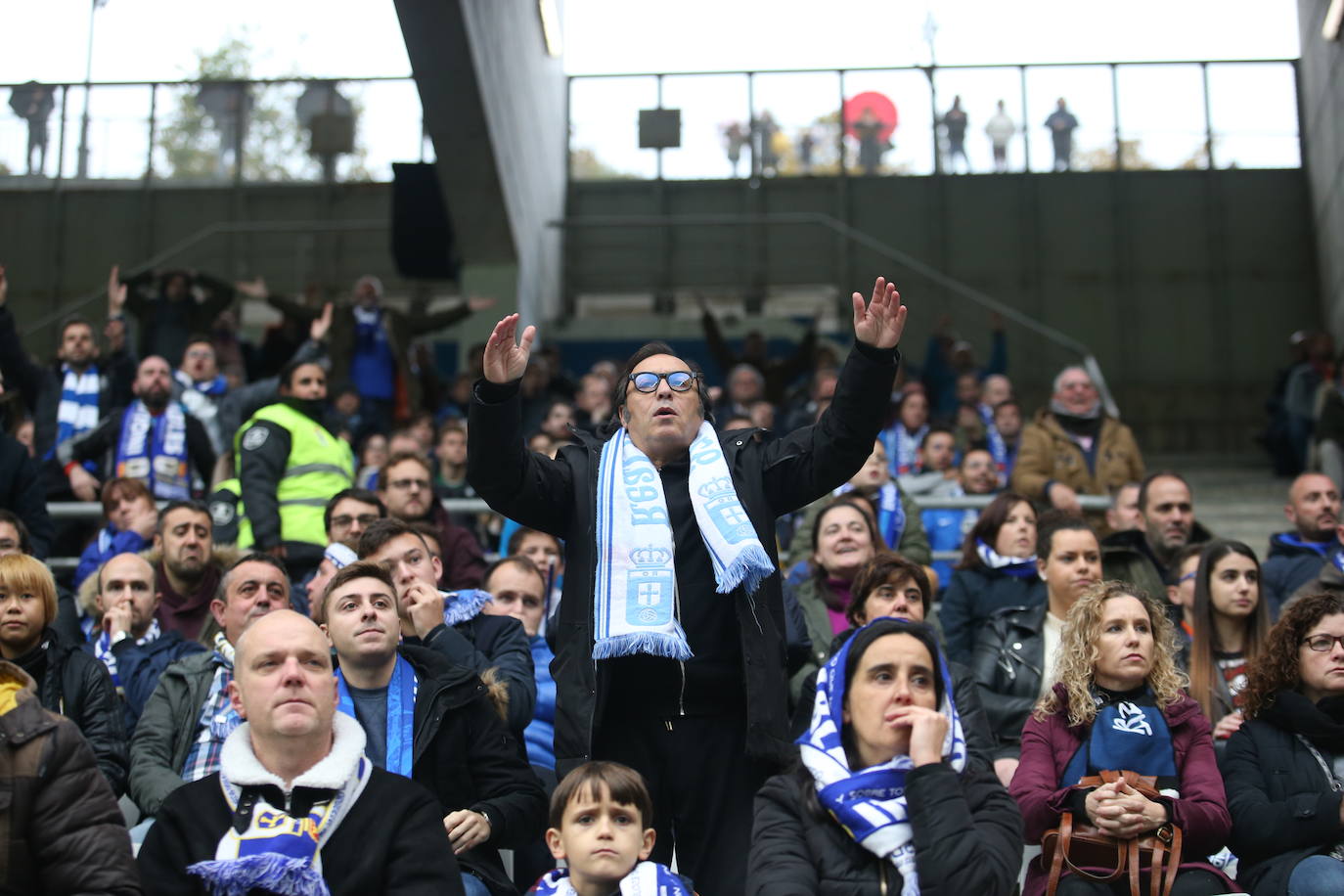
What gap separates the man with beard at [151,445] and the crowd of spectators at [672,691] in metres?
2.18

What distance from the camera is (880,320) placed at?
4035 millimetres

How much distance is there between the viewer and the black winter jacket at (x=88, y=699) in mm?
5066

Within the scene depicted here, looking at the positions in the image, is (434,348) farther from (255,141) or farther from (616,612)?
(616,612)

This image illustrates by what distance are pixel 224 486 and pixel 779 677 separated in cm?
502


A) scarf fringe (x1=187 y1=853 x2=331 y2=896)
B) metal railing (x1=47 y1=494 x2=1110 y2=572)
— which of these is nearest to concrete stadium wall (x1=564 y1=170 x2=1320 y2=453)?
metal railing (x1=47 y1=494 x2=1110 y2=572)

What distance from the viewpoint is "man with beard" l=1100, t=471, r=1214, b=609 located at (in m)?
6.78

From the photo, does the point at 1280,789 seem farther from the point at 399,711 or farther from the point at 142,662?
the point at 142,662

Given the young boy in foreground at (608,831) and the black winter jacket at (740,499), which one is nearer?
the young boy in foreground at (608,831)

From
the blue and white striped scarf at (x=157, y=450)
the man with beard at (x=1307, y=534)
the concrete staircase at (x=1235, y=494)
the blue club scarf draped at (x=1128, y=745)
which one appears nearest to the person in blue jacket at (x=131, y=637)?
the blue and white striped scarf at (x=157, y=450)

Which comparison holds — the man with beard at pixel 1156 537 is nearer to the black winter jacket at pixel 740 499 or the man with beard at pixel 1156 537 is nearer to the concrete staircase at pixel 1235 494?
the black winter jacket at pixel 740 499

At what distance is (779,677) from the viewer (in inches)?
160

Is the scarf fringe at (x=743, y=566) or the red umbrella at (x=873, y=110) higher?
the red umbrella at (x=873, y=110)

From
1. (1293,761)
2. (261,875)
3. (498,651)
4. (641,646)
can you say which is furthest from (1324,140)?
(261,875)

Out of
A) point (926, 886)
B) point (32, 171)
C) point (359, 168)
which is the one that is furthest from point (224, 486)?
point (32, 171)
